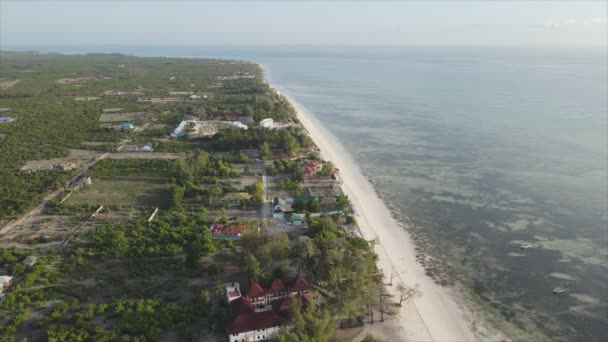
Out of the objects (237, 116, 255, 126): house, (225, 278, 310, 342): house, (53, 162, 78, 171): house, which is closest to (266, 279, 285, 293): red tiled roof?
(225, 278, 310, 342): house

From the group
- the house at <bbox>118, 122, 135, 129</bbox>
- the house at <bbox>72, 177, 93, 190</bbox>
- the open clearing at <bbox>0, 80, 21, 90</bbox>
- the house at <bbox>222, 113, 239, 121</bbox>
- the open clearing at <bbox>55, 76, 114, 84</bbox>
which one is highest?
the open clearing at <bbox>55, 76, 114, 84</bbox>

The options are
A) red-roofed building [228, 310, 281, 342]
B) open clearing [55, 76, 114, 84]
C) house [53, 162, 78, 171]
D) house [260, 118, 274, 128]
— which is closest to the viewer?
red-roofed building [228, 310, 281, 342]

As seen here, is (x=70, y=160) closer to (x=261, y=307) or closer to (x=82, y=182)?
(x=82, y=182)

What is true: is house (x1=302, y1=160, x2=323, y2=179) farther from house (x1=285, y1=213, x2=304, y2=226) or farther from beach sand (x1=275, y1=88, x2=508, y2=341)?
house (x1=285, y1=213, x2=304, y2=226)

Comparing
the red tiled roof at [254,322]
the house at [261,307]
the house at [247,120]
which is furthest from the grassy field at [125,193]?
the house at [247,120]

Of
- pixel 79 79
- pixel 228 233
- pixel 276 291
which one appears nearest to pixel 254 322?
pixel 276 291

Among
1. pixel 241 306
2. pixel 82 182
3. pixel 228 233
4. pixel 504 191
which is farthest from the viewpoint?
pixel 82 182
